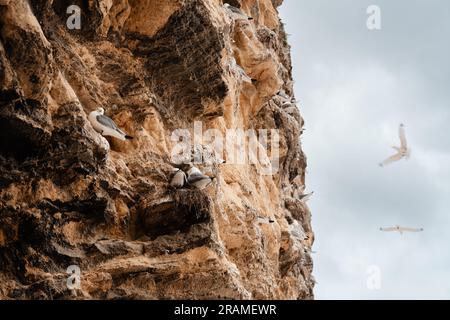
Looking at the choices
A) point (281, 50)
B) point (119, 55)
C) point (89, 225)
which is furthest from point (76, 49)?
point (281, 50)

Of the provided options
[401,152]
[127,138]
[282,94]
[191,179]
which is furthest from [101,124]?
[282,94]

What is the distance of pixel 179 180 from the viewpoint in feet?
33.0

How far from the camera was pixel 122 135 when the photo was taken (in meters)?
9.91

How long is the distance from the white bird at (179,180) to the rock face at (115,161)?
19 cm

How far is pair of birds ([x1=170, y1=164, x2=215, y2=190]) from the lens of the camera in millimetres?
10062

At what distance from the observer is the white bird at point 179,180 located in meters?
10.0

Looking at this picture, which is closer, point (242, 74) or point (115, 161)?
point (115, 161)

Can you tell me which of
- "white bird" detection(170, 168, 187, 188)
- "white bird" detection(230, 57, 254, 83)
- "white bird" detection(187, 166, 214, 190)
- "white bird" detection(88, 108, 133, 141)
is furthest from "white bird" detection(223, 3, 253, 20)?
"white bird" detection(88, 108, 133, 141)

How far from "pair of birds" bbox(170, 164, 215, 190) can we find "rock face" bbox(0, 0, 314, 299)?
0.70 feet

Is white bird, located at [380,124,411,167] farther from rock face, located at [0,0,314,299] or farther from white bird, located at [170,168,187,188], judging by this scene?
white bird, located at [170,168,187,188]

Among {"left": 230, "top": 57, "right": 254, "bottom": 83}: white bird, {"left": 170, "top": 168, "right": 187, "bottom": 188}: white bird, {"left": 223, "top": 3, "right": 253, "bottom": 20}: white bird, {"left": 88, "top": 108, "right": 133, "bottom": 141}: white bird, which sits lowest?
{"left": 170, "top": 168, "right": 187, "bottom": 188}: white bird

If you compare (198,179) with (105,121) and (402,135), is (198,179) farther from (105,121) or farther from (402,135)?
(402,135)

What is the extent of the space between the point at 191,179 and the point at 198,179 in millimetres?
120
